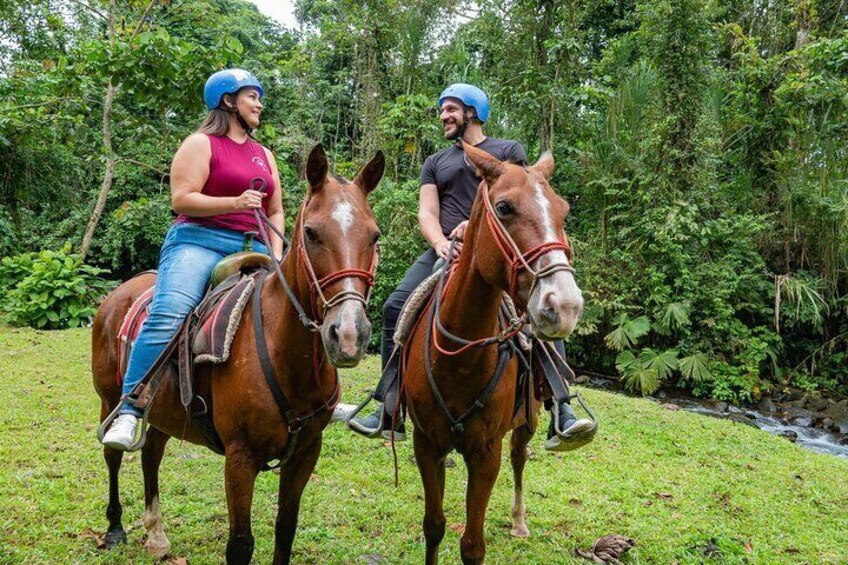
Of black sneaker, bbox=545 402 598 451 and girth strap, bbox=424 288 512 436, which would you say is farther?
black sneaker, bbox=545 402 598 451

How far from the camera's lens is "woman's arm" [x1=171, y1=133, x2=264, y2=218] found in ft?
10.7

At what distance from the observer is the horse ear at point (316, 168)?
271 cm

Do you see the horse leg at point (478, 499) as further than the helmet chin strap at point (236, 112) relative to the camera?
No

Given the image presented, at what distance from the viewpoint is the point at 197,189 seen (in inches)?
133

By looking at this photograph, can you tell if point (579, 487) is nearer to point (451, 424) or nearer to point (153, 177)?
point (451, 424)

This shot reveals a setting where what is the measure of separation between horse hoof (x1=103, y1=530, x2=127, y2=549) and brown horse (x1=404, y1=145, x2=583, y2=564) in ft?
7.58

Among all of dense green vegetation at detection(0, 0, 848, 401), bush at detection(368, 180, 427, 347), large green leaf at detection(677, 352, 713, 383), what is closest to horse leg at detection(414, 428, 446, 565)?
dense green vegetation at detection(0, 0, 848, 401)

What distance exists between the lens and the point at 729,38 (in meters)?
16.4

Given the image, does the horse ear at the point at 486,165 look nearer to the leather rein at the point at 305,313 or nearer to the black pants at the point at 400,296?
the leather rein at the point at 305,313

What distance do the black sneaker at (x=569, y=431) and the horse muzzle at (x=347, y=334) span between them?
1.78 meters

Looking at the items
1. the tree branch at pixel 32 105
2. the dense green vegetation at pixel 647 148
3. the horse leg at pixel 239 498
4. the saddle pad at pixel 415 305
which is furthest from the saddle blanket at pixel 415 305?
the tree branch at pixel 32 105

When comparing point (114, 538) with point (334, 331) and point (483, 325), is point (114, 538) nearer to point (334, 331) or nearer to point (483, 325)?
point (334, 331)

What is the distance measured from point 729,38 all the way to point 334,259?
17.9m

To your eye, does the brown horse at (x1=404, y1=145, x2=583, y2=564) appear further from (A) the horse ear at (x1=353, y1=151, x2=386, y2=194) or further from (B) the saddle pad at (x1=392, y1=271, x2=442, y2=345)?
(A) the horse ear at (x1=353, y1=151, x2=386, y2=194)
